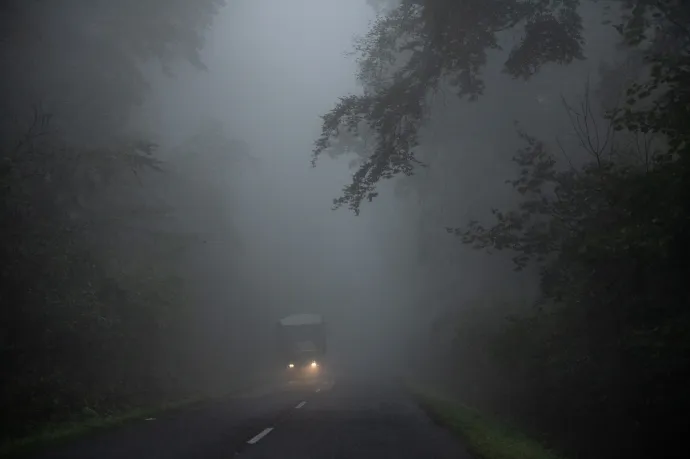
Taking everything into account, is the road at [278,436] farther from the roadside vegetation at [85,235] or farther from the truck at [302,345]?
the truck at [302,345]

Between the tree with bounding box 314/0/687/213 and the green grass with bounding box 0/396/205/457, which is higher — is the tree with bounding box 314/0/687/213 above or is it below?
above

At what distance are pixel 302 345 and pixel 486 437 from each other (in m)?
33.9

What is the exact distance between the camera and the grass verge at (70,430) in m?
10.1

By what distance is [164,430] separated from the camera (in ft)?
42.2

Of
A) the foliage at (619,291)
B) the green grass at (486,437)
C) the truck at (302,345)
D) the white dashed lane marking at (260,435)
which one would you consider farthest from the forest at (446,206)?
the truck at (302,345)

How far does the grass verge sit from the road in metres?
0.41

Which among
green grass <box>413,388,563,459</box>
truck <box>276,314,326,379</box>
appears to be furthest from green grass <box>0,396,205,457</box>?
truck <box>276,314,326,379</box>

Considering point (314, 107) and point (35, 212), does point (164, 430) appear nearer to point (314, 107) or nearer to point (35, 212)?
point (35, 212)

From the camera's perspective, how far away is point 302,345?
45.2 metres

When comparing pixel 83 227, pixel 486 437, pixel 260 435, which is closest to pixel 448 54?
pixel 486 437

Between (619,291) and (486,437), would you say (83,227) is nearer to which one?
(486,437)

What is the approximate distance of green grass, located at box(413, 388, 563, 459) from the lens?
1035 cm

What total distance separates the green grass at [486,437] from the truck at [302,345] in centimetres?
2738

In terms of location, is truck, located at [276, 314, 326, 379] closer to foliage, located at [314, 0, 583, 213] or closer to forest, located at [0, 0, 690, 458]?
forest, located at [0, 0, 690, 458]
